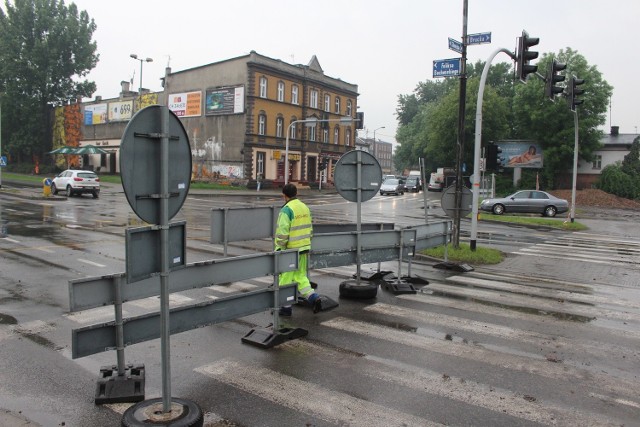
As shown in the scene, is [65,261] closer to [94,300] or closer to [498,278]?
[94,300]

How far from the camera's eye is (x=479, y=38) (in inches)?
496

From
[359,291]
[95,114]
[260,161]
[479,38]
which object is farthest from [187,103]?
[359,291]

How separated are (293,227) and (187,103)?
48718 millimetres

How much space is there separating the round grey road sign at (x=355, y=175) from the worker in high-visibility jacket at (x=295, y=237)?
1216 millimetres

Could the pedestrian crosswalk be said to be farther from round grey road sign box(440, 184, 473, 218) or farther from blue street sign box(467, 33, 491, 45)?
blue street sign box(467, 33, 491, 45)

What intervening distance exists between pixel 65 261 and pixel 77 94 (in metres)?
58.0

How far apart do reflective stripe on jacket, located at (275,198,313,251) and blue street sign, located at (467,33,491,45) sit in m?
7.95

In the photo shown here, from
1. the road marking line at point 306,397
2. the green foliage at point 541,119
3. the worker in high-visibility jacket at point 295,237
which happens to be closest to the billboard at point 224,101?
the green foliage at point 541,119

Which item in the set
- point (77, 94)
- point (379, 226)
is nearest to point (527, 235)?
point (379, 226)

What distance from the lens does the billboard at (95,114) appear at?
194 ft

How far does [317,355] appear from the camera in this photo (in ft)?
18.3

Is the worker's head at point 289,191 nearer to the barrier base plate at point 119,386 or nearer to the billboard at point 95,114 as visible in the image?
the barrier base plate at point 119,386

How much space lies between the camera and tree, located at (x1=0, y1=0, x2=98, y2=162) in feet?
185

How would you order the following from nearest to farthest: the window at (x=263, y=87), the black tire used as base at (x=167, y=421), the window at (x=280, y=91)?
1. the black tire used as base at (x=167, y=421)
2. the window at (x=263, y=87)
3. the window at (x=280, y=91)
